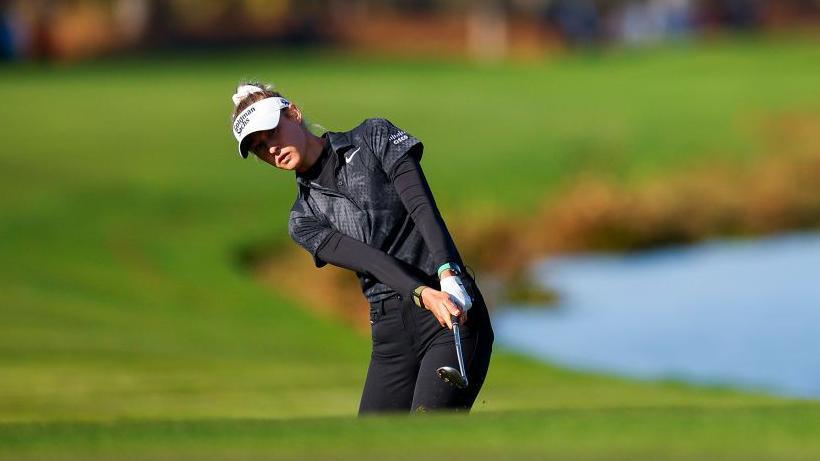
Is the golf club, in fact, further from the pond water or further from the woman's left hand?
the pond water

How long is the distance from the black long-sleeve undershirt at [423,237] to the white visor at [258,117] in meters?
0.56

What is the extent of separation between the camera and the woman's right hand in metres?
6.88

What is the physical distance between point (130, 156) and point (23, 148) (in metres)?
2.19

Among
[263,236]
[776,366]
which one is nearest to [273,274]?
[263,236]

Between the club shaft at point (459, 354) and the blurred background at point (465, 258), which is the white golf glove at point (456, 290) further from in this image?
the blurred background at point (465, 258)

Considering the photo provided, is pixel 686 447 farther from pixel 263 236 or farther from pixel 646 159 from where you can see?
pixel 646 159

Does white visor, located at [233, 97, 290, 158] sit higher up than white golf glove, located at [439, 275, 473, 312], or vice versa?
white visor, located at [233, 97, 290, 158]

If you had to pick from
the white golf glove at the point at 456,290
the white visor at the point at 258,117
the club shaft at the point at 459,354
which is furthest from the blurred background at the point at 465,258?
the white golf glove at the point at 456,290

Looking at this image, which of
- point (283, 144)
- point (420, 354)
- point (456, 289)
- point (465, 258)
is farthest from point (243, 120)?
point (465, 258)

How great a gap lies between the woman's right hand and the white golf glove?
2 centimetres

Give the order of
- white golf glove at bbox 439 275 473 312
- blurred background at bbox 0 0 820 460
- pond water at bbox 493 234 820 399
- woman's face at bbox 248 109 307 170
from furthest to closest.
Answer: pond water at bbox 493 234 820 399
woman's face at bbox 248 109 307 170
white golf glove at bbox 439 275 473 312
blurred background at bbox 0 0 820 460

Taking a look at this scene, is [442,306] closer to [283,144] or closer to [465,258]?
[283,144]

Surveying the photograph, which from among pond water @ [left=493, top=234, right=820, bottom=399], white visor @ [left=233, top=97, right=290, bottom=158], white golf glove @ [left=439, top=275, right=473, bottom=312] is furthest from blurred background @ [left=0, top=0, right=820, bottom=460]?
white golf glove @ [left=439, top=275, right=473, bottom=312]

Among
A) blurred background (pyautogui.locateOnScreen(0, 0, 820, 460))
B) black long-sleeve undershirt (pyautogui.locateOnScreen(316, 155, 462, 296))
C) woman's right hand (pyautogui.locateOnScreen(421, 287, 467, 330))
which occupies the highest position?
black long-sleeve undershirt (pyautogui.locateOnScreen(316, 155, 462, 296))
